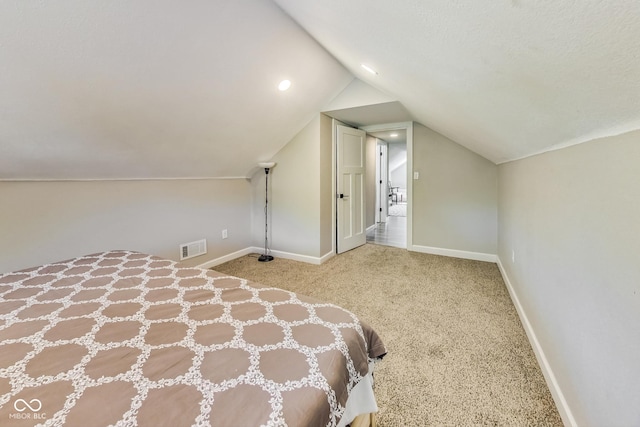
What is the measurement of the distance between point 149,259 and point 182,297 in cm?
77

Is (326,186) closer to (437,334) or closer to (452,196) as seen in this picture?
(452,196)

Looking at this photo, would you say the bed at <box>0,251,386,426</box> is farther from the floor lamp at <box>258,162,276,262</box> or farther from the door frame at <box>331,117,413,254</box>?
the door frame at <box>331,117,413,254</box>

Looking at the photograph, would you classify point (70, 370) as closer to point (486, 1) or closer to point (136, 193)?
point (486, 1)

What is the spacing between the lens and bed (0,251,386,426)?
723 mm

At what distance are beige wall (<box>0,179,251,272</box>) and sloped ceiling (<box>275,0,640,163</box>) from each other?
7.30 ft

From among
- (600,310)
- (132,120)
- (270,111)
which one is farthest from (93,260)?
(600,310)

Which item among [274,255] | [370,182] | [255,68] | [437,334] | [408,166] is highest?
[255,68]

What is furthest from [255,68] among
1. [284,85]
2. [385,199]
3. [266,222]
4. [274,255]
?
[385,199]

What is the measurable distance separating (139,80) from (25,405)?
1.71 metres

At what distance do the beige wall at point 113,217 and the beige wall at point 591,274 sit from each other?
330 centimetres

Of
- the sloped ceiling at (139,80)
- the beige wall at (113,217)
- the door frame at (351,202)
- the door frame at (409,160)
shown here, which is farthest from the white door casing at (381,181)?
the sloped ceiling at (139,80)

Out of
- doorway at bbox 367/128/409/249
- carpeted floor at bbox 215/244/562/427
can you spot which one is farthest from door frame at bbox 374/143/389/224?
carpeted floor at bbox 215/244/562/427

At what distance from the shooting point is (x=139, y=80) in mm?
1725

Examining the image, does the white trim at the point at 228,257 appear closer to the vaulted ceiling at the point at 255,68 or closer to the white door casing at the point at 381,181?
the vaulted ceiling at the point at 255,68
